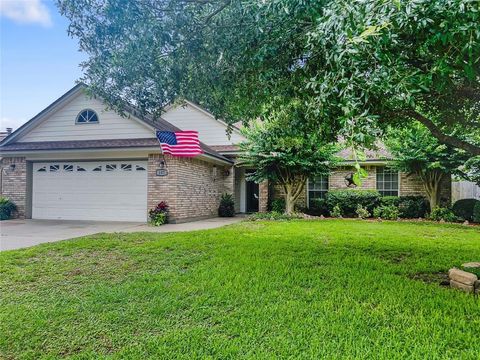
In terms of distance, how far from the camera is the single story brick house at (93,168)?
1300 cm

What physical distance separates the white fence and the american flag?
12.2 metres

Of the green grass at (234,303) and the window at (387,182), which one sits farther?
the window at (387,182)

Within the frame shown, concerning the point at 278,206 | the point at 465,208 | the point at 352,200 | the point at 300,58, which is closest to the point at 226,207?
the point at 278,206

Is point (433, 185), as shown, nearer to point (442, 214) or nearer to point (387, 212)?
point (442, 214)

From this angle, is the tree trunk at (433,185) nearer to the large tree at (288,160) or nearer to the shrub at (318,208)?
the large tree at (288,160)

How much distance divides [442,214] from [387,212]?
209 cm

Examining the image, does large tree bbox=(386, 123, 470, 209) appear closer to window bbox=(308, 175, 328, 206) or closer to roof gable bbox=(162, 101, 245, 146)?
window bbox=(308, 175, 328, 206)

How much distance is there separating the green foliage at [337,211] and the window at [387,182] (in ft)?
8.16

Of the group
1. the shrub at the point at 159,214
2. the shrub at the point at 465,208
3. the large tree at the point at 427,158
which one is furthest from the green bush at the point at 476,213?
the shrub at the point at 159,214

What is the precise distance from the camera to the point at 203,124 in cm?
1891

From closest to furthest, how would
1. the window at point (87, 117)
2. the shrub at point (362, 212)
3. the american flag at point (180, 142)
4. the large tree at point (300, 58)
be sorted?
the large tree at point (300, 58) < the american flag at point (180, 142) < the window at point (87, 117) < the shrub at point (362, 212)

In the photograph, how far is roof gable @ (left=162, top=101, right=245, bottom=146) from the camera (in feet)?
61.0

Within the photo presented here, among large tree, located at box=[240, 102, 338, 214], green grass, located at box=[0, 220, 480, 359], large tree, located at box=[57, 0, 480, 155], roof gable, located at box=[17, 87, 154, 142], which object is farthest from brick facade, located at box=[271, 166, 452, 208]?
large tree, located at box=[57, 0, 480, 155]

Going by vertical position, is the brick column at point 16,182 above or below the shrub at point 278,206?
above
